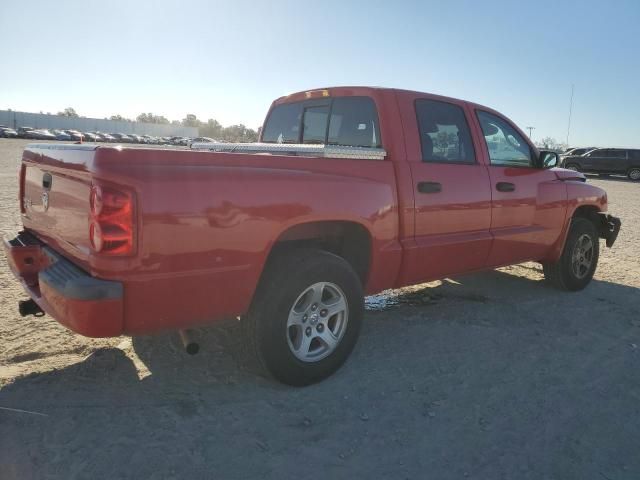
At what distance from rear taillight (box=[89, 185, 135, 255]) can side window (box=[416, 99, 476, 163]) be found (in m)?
2.27

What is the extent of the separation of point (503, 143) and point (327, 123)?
5.64ft

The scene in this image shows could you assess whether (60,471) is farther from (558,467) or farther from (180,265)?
(558,467)

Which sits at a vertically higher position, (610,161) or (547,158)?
(610,161)

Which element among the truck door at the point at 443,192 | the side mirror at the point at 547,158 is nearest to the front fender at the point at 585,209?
the side mirror at the point at 547,158

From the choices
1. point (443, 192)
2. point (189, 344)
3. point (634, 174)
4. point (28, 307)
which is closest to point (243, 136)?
point (443, 192)

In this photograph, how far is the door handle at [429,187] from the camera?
3.69m

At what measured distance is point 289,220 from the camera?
291 cm

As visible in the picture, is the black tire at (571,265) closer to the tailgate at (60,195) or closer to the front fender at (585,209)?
the front fender at (585,209)

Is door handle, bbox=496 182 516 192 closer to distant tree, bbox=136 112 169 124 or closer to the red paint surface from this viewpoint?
the red paint surface

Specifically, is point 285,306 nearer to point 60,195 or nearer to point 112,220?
point 112,220

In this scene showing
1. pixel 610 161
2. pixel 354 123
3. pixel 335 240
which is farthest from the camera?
pixel 610 161

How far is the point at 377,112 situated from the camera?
12.4 feet

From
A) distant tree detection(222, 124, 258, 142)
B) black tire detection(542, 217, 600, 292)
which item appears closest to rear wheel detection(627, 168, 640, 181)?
distant tree detection(222, 124, 258, 142)

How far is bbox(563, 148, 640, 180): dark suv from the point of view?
28.5m
